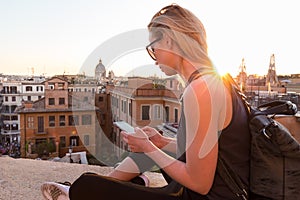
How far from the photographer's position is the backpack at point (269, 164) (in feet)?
2.44

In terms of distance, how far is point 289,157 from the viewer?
2.47ft

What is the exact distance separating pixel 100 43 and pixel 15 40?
5.23 meters

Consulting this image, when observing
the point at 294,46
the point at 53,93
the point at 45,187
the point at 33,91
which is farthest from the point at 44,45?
the point at 33,91

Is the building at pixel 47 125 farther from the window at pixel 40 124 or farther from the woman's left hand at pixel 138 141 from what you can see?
the woman's left hand at pixel 138 141

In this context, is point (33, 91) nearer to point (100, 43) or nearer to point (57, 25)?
point (57, 25)

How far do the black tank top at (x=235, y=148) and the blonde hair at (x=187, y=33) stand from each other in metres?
0.14

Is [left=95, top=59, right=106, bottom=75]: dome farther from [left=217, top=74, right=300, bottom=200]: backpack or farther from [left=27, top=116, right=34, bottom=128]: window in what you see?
[left=27, top=116, right=34, bottom=128]: window

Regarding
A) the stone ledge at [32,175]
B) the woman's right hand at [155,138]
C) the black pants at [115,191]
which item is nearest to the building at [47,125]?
the stone ledge at [32,175]

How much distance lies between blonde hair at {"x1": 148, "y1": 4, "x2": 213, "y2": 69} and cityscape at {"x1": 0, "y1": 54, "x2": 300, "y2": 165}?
217 millimetres

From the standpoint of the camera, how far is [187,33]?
81cm

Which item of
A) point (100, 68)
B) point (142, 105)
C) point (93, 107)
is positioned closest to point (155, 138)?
point (100, 68)

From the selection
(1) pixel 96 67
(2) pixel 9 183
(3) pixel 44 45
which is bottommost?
(2) pixel 9 183

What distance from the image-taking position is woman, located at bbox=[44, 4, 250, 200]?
720 mm

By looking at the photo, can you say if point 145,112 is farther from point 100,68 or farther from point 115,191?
point 115,191
